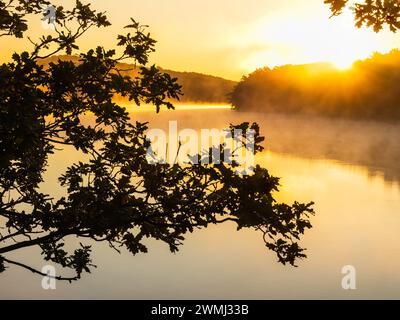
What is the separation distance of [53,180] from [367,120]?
66340 millimetres

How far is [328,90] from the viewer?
103m

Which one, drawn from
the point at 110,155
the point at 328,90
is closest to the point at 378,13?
the point at 110,155

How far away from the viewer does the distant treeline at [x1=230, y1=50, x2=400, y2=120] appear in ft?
278

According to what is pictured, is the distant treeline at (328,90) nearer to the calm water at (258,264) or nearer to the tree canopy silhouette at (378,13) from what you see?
the calm water at (258,264)

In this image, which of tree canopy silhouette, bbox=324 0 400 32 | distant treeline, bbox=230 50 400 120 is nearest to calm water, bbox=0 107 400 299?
tree canopy silhouette, bbox=324 0 400 32

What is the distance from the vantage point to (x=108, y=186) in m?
9.06

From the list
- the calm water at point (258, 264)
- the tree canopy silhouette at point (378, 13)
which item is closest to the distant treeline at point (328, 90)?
the calm water at point (258, 264)

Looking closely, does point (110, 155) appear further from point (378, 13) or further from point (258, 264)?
point (258, 264)

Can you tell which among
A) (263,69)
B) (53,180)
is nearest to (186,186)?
(53,180)

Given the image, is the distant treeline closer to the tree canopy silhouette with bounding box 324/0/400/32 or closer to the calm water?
the calm water

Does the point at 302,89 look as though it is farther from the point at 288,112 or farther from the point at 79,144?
the point at 79,144

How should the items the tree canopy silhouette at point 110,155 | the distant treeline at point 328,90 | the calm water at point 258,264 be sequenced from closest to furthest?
the tree canopy silhouette at point 110,155, the calm water at point 258,264, the distant treeline at point 328,90

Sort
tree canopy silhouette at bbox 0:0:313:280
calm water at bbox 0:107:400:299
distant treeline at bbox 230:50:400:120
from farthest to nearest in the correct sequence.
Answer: distant treeline at bbox 230:50:400:120 < calm water at bbox 0:107:400:299 < tree canopy silhouette at bbox 0:0:313:280

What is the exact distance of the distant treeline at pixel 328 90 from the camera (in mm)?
84625
